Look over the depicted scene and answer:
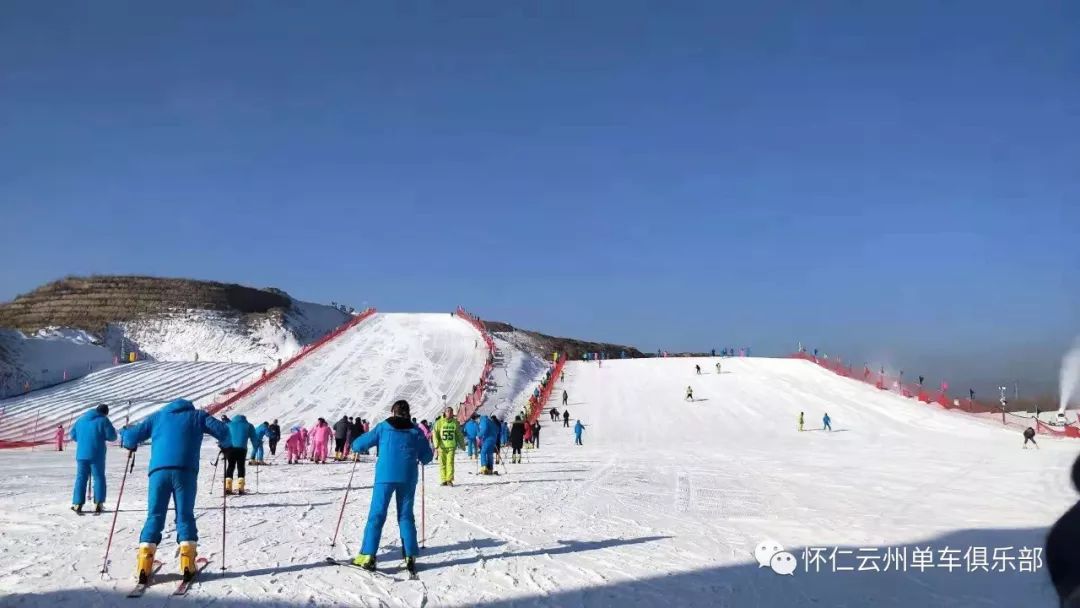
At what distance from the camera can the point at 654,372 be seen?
167 ft

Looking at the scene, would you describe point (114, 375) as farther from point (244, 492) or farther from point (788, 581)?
point (788, 581)

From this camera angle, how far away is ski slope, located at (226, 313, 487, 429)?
1371 inches

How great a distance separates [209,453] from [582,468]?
11936mm

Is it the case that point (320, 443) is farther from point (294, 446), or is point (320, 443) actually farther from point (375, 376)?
point (375, 376)

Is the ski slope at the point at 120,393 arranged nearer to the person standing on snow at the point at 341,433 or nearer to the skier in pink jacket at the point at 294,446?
the skier in pink jacket at the point at 294,446

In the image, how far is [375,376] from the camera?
4125 cm

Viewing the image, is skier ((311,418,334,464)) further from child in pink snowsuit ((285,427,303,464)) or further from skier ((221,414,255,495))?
skier ((221,414,255,495))

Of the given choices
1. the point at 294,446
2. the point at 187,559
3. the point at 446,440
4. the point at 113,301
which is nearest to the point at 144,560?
the point at 187,559

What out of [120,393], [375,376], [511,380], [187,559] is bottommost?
[187,559]

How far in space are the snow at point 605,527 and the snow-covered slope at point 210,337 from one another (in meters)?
41.8

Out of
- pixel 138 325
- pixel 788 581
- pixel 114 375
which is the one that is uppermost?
pixel 138 325

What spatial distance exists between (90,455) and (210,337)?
61.5 metres

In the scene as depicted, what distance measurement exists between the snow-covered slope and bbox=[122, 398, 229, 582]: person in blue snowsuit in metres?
57.6

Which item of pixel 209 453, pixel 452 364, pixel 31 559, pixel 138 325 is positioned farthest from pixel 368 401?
pixel 138 325
